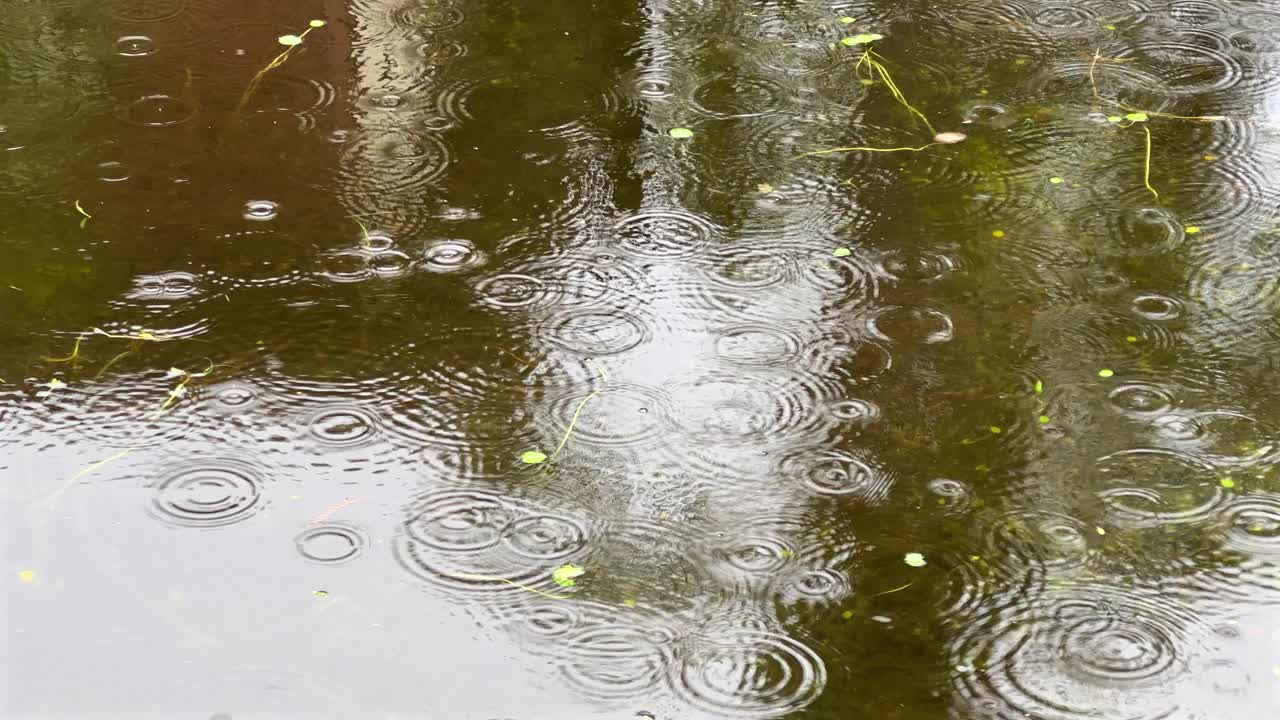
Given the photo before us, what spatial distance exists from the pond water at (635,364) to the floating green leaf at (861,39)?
4 centimetres

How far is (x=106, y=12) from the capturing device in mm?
5383

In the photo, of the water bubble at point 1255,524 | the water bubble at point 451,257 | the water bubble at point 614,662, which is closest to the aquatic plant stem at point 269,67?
the water bubble at point 451,257

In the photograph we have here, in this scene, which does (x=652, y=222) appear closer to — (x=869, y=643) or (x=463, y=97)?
(x=463, y=97)

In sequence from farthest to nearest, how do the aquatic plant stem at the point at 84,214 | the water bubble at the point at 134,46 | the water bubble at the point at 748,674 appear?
the water bubble at the point at 134,46 → the aquatic plant stem at the point at 84,214 → the water bubble at the point at 748,674

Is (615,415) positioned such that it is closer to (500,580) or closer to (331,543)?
(500,580)

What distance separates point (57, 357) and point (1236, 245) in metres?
3.68

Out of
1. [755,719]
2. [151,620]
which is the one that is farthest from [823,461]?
[151,620]

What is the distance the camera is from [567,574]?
10.2 ft

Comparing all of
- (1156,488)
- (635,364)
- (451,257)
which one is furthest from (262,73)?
(1156,488)

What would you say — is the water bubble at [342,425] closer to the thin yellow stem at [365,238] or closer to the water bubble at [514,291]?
the water bubble at [514,291]

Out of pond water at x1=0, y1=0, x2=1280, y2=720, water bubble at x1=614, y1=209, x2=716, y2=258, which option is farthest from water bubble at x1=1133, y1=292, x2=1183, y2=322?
water bubble at x1=614, y1=209, x2=716, y2=258

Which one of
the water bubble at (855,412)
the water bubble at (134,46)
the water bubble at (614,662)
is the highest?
the water bubble at (134,46)

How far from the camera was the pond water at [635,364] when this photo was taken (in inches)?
115

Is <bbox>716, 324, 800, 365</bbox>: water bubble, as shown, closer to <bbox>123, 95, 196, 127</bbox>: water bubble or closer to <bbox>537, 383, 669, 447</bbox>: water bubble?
<bbox>537, 383, 669, 447</bbox>: water bubble
